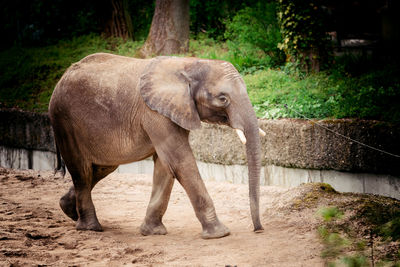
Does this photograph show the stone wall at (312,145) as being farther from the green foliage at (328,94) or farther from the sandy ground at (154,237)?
the sandy ground at (154,237)

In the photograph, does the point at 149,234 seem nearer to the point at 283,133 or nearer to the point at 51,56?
the point at 283,133

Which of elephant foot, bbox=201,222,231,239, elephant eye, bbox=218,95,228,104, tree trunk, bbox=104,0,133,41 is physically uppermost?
tree trunk, bbox=104,0,133,41

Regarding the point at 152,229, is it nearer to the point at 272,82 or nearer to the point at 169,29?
the point at 272,82

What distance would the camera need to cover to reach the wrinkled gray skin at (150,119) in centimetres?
602

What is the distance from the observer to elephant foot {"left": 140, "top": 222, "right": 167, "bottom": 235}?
670 centimetres

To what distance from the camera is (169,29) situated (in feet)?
48.2

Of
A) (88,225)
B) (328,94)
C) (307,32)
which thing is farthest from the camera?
(307,32)

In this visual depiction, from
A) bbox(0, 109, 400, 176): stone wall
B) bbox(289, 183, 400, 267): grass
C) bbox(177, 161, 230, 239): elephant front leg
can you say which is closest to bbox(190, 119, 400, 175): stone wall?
bbox(0, 109, 400, 176): stone wall

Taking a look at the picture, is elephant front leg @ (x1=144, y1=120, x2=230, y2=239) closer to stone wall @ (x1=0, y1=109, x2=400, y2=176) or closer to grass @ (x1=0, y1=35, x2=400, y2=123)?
stone wall @ (x1=0, y1=109, x2=400, y2=176)

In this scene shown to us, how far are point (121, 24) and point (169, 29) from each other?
101 inches

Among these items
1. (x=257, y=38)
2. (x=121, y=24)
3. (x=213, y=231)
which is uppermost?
(x=121, y=24)

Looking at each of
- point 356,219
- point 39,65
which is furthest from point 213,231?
point 39,65

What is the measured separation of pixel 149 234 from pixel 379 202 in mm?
2928

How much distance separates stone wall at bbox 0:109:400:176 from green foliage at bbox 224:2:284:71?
335 centimetres
